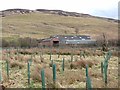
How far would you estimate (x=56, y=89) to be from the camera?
12.1m

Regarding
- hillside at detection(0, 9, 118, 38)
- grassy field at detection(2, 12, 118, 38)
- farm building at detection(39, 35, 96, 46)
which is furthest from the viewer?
grassy field at detection(2, 12, 118, 38)

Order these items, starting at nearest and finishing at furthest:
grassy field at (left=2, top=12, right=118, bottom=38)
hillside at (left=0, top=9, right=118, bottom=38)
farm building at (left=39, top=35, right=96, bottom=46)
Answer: farm building at (left=39, top=35, right=96, bottom=46), hillside at (left=0, top=9, right=118, bottom=38), grassy field at (left=2, top=12, right=118, bottom=38)

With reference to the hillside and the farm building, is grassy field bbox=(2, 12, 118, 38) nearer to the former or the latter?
the hillside

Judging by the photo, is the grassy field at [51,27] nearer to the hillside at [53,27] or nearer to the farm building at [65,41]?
the hillside at [53,27]

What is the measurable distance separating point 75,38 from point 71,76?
100533 millimetres

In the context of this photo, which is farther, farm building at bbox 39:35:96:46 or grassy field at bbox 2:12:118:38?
grassy field at bbox 2:12:118:38

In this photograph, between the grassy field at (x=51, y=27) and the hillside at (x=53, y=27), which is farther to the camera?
the grassy field at (x=51, y=27)

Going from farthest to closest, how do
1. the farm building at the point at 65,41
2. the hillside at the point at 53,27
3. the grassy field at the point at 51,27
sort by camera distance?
the grassy field at the point at 51,27 → the hillside at the point at 53,27 → the farm building at the point at 65,41

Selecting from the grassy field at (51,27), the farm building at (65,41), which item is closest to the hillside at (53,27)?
the grassy field at (51,27)

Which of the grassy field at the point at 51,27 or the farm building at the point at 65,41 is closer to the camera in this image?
the farm building at the point at 65,41

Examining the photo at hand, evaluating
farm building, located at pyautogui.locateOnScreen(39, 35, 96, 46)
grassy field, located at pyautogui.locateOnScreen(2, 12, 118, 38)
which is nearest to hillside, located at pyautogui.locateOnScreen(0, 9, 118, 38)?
grassy field, located at pyautogui.locateOnScreen(2, 12, 118, 38)

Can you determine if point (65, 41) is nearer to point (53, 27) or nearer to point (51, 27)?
point (53, 27)

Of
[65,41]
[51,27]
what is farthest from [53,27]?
[65,41]

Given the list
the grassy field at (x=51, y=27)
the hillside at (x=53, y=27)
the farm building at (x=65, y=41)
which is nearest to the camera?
the farm building at (x=65, y=41)
